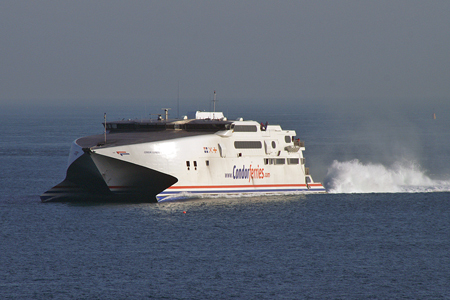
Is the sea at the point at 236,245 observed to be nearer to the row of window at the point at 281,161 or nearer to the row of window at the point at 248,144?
the row of window at the point at 281,161

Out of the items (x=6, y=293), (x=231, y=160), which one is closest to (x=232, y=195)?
(x=231, y=160)

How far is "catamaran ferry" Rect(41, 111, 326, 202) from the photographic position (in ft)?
156

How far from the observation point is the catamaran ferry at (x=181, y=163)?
47469 millimetres

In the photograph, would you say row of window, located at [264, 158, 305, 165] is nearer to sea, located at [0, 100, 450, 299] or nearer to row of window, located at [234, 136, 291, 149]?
row of window, located at [234, 136, 291, 149]

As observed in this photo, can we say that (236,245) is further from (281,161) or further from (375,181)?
(375,181)

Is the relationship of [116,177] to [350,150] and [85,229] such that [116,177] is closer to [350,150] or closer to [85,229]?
[85,229]

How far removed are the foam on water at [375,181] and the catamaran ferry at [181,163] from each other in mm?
5549

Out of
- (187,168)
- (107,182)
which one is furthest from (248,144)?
(107,182)

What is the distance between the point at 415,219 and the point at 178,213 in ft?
59.8

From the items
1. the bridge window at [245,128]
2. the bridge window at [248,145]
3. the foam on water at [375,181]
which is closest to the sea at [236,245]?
the foam on water at [375,181]

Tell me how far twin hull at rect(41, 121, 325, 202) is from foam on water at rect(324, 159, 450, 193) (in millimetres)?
5669

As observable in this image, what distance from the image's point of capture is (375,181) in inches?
2482

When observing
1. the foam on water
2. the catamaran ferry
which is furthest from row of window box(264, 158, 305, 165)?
the foam on water

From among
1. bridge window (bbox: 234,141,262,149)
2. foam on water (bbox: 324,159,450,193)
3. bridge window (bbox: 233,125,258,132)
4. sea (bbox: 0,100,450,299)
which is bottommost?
sea (bbox: 0,100,450,299)
